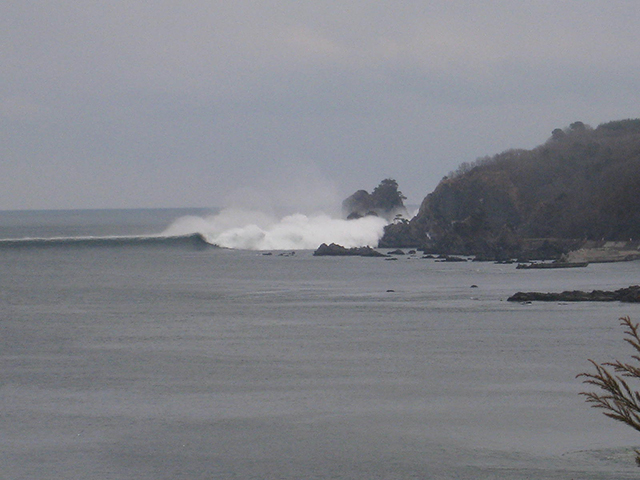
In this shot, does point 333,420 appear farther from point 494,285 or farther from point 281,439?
point 494,285

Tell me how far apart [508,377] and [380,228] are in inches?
4602

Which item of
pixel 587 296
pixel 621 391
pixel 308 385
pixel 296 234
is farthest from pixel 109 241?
pixel 621 391

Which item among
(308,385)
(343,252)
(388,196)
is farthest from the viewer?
(388,196)

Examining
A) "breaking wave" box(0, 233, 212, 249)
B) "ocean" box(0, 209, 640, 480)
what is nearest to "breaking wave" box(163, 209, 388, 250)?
"breaking wave" box(0, 233, 212, 249)

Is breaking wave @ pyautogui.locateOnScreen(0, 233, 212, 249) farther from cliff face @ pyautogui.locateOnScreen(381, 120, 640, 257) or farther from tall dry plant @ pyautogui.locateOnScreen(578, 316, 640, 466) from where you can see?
tall dry plant @ pyautogui.locateOnScreen(578, 316, 640, 466)

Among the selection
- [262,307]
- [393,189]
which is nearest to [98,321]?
[262,307]

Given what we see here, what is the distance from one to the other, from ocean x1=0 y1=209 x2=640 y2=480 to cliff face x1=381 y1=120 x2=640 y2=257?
45.2 meters

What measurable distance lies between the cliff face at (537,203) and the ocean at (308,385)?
45.2 meters

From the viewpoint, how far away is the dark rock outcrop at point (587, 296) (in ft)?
165

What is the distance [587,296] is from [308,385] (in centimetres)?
2749

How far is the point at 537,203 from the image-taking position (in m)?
130

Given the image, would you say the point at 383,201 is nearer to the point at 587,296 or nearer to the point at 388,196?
the point at 388,196

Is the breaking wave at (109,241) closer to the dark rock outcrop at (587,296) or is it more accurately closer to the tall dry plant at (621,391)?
the dark rock outcrop at (587,296)

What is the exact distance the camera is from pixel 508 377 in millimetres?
29047
